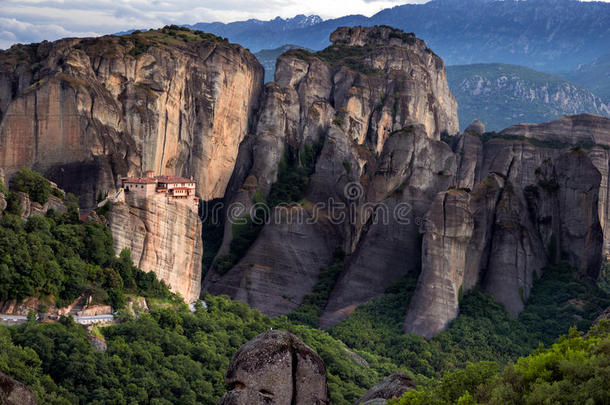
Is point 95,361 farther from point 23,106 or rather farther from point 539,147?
point 539,147

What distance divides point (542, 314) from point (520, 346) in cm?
485

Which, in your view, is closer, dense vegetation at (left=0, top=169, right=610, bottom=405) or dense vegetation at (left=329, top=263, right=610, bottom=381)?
dense vegetation at (left=0, top=169, right=610, bottom=405)

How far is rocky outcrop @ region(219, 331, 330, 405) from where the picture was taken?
24.2m

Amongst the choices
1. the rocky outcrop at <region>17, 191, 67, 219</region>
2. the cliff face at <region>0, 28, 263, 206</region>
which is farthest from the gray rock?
the rocky outcrop at <region>17, 191, 67, 219</region>

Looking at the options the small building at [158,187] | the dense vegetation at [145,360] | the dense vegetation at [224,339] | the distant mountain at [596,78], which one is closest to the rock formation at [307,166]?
the small building at [158,187]

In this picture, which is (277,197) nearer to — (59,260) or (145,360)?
(59,260)

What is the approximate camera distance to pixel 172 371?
41.7 metres

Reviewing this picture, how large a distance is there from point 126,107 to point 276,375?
172 ft

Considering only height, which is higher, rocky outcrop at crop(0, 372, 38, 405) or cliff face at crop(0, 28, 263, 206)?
cliff face at crop(0, 28, 263, 206)

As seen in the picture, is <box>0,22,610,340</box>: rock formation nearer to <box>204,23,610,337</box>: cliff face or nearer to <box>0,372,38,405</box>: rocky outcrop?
<box>204,23,610,337</box>: cliff face

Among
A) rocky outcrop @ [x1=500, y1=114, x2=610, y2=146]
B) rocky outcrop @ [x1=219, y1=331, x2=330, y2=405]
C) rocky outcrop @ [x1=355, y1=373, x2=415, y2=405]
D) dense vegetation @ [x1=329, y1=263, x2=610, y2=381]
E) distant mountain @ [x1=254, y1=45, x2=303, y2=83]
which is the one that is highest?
distant mountain @ [x1=254, y1=45, x2=303, y2=83]

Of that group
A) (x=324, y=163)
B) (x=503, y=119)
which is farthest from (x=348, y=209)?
(x=503, y=119)

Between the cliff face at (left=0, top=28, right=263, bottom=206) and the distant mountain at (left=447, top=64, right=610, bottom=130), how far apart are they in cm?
7472

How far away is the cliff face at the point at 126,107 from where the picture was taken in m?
64.4
